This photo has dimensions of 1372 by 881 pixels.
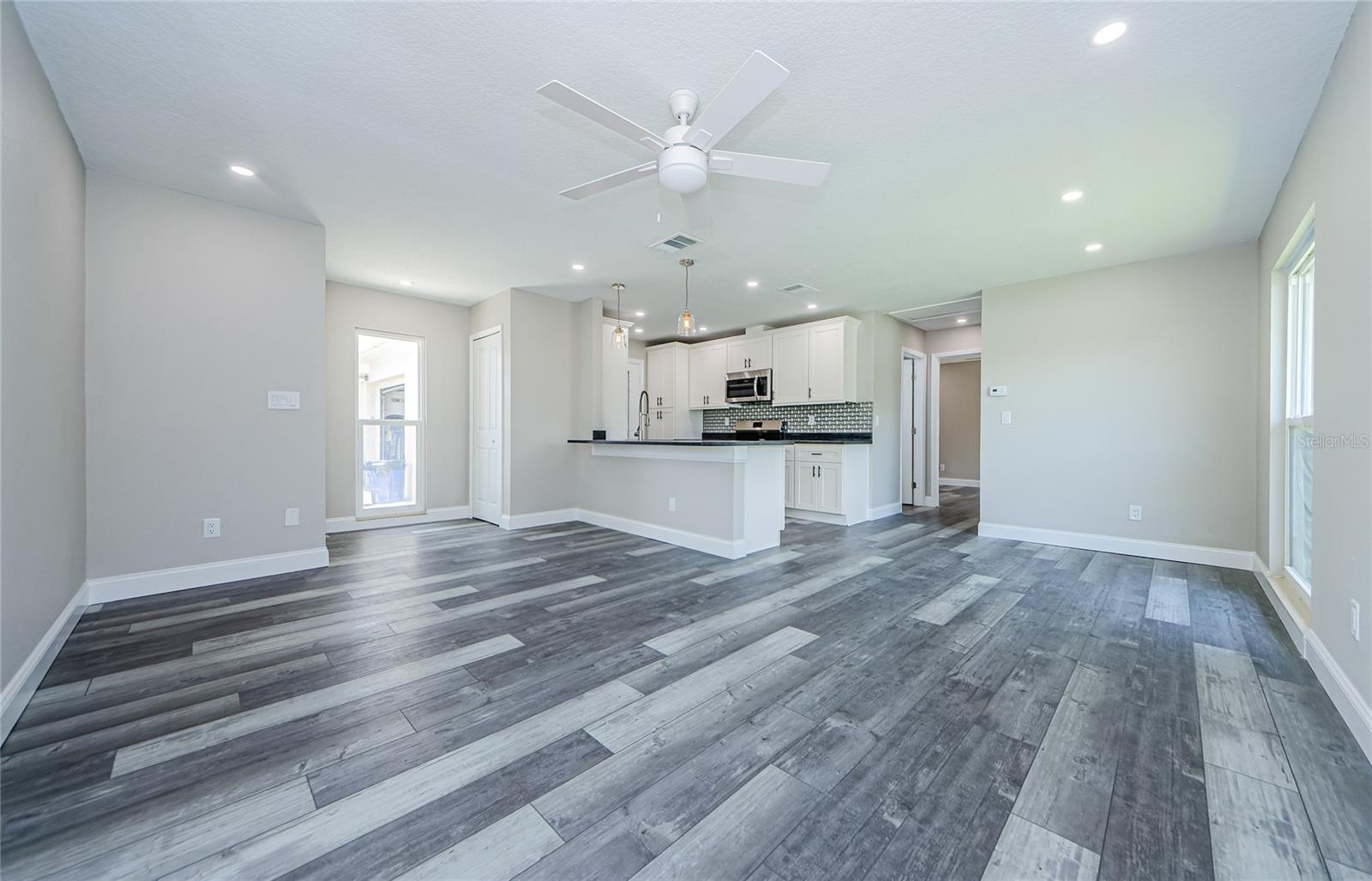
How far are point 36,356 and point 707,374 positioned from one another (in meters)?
6.24

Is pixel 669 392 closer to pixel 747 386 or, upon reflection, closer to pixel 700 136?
pixel 747 386

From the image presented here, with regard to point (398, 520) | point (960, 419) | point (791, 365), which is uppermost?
point (791, 365)

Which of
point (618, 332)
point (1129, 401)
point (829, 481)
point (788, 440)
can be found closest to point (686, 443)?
point (618, 332)

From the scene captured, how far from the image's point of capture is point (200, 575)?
332 cm

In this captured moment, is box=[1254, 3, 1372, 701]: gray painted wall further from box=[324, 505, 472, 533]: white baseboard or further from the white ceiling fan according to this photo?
box=[324, 505, 472, 533]: white baseboard

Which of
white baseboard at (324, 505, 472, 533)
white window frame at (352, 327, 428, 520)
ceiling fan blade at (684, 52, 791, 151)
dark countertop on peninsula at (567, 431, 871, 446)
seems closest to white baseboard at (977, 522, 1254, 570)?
dark countertop on peninsula at (567, 431, 871, 446)

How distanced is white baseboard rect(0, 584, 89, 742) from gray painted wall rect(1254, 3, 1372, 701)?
463 centimetres

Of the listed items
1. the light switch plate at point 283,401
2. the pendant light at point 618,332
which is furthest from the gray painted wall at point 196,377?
the pendant light at point 618,332

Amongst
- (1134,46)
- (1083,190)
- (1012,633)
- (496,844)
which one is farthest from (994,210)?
(496,844)

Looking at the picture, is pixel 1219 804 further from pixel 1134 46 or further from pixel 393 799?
pixel 1134 46

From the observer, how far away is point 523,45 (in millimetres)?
1991

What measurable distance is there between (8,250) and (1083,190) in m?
5.15

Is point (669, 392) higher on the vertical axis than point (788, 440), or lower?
higher

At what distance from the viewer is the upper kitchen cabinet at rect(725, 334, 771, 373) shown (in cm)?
683
